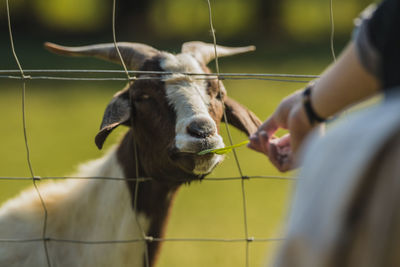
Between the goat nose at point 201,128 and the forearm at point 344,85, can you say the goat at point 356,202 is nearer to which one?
the forearm at point 344,85

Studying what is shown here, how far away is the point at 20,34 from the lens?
2108 centimetres

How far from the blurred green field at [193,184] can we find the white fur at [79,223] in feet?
1.65

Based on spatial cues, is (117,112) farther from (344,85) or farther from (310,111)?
(344,85)

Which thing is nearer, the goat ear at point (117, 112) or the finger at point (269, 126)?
the finger at point (269, 126)

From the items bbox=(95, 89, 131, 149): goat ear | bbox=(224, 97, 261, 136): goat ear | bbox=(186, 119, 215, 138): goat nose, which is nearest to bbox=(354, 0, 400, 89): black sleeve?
bbox=(186, 119, 215, 138): goat nose

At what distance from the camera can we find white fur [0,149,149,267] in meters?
3.71

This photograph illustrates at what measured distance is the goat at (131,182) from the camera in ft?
11.8

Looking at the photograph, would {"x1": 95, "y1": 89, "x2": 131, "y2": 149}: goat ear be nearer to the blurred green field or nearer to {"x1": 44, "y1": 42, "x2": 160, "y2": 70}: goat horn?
{"x1": 44, "y1": 42, "x2": 160, "y2": 70}: goat horn

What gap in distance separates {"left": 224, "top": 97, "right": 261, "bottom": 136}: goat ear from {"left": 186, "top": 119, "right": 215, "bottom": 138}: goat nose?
1.94ft

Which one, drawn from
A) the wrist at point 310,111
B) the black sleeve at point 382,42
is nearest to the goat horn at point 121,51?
the wrist at point 310,111

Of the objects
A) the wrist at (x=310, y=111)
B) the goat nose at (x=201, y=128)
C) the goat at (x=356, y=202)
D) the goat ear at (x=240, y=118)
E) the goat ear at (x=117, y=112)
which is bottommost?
the goat ear at (x=240, y=118)

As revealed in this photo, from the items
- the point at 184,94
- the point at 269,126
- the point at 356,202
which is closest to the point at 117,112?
the point at 184,94

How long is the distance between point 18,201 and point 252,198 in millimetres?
5127

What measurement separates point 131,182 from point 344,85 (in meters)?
2.41
